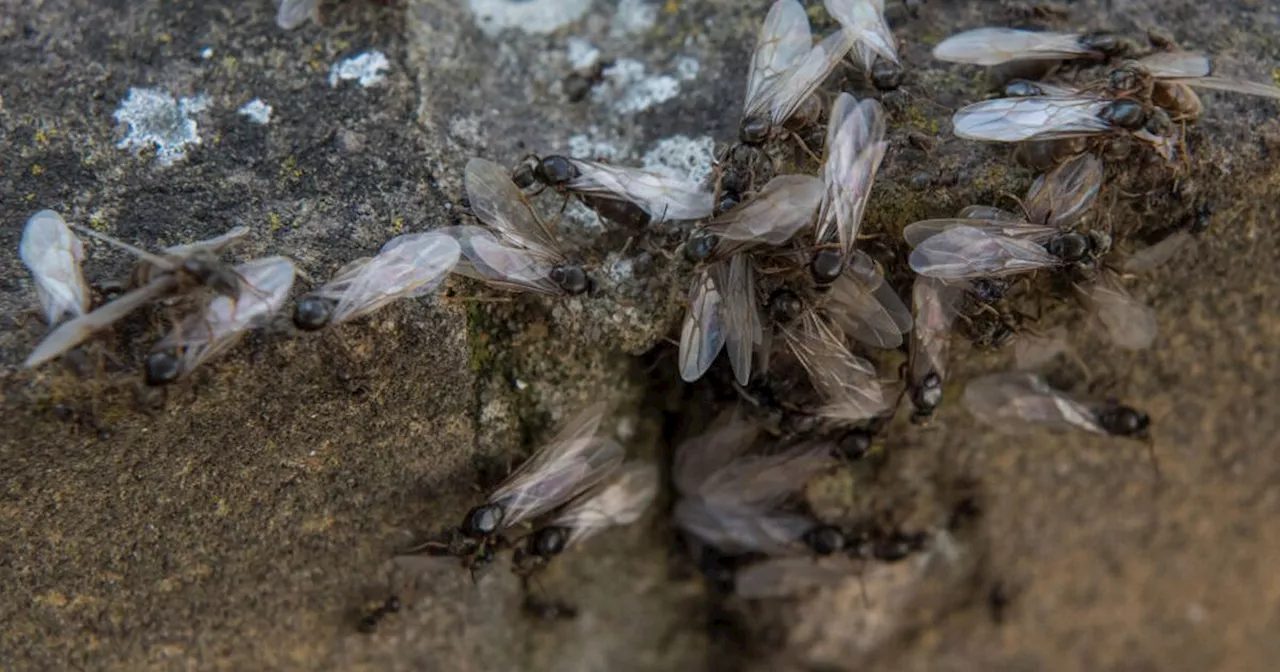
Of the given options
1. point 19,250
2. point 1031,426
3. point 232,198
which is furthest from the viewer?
point 1031,426

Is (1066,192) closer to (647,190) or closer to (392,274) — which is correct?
(647,190)

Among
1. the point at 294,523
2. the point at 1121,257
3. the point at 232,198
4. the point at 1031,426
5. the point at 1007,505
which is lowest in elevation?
the point at 1007,505

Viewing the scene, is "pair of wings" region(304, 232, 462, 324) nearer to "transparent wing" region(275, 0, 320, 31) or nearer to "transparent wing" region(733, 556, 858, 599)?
"transparent wing" region(275, 0, 320, 31)

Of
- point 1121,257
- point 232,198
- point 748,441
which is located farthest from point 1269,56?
point 232,198

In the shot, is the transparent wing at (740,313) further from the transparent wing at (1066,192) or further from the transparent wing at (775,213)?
the transparent wing at (1066,192)

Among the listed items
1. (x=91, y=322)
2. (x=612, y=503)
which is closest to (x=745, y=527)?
(x=612, y=503)

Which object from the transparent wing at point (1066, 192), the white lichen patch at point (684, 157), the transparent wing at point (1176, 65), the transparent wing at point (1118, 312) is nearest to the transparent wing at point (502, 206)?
the white lichen patch at point (684, 157)

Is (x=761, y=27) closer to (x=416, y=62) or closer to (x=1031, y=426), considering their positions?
(x=416, y=62)
